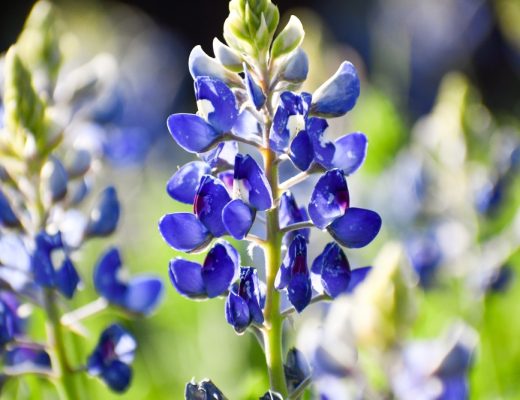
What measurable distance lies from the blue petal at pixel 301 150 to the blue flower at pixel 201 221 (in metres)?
0.11

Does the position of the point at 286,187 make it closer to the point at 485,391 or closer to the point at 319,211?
the point at 319,211

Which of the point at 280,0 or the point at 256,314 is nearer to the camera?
the point at 256,314

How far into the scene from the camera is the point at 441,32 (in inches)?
230

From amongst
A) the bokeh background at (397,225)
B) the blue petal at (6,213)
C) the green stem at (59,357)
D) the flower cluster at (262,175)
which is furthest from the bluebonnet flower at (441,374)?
the blue petal at (6,213)

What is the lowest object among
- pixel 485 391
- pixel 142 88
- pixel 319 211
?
pixel 142 88

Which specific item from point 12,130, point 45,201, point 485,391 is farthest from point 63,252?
point 485,391

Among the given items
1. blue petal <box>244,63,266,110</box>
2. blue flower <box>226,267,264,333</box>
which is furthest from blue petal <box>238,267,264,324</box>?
blue petal <box>244,63,266,110</box>

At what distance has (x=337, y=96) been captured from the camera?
1330 mm

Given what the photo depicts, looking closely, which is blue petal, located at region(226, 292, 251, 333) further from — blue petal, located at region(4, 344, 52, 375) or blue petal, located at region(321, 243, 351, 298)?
blue petal, located at region(4, 344, 52, 375)

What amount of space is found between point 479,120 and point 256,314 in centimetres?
173

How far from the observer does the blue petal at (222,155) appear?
4.37 feet

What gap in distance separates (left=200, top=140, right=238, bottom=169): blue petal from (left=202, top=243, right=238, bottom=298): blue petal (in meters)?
0.12

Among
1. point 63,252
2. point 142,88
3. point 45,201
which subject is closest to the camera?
point 63,252

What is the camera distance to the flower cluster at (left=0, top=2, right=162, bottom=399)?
5.14 feet
